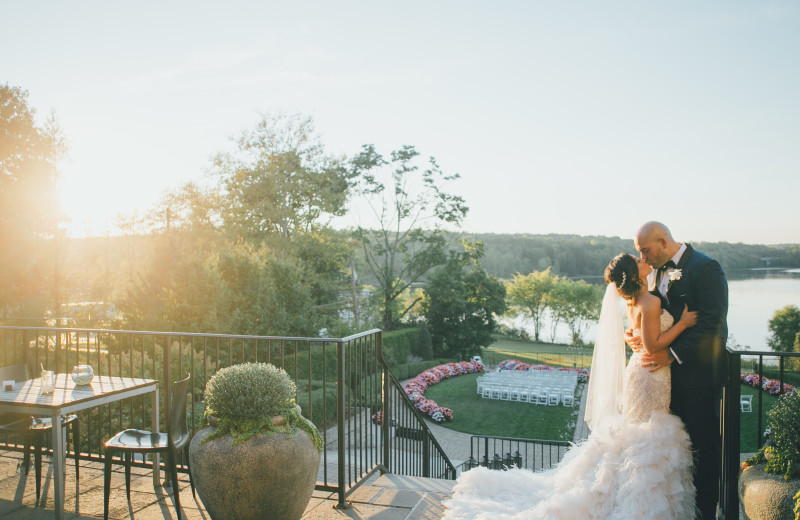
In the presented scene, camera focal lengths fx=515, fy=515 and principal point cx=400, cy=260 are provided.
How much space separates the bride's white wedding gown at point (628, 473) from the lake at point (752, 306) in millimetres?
35190

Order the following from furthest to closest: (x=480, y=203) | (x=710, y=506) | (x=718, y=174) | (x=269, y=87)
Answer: (x=480, y=203) < (x=269, y=87) < (x=718, y=174) < (x=710, y=506)

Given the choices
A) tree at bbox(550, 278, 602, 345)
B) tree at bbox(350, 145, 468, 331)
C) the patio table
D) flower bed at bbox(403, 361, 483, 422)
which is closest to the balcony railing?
the patio table

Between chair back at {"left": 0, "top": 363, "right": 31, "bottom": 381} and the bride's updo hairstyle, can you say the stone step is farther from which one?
chair back at {"left": 0, "top": 363, "right": 31, "bottom": 381}

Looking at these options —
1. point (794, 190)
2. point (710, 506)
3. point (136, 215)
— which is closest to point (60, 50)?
point (710, 506)

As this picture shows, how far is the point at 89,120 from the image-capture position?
13391 millimetres

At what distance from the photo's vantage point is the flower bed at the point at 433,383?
16.7m

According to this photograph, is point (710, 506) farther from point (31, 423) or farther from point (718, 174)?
point (718, 174)

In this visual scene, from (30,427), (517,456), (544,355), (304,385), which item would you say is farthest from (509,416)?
(544,355)

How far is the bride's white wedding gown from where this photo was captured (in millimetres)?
2826

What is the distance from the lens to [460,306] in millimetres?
29828

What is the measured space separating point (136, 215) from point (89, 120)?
10.8 m

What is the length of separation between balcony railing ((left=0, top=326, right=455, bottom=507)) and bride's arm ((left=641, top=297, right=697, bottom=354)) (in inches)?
68.0

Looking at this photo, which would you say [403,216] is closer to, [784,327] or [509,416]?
[509,416]

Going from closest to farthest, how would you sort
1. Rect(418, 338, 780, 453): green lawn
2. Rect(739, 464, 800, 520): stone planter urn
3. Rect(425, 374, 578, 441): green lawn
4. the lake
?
Rect(739, 464, 800, 520): stone planter urn, Rect(418, 338, 780, 453): green lawn, Rect(425, 374, 578, 441): green lawn, the lake
